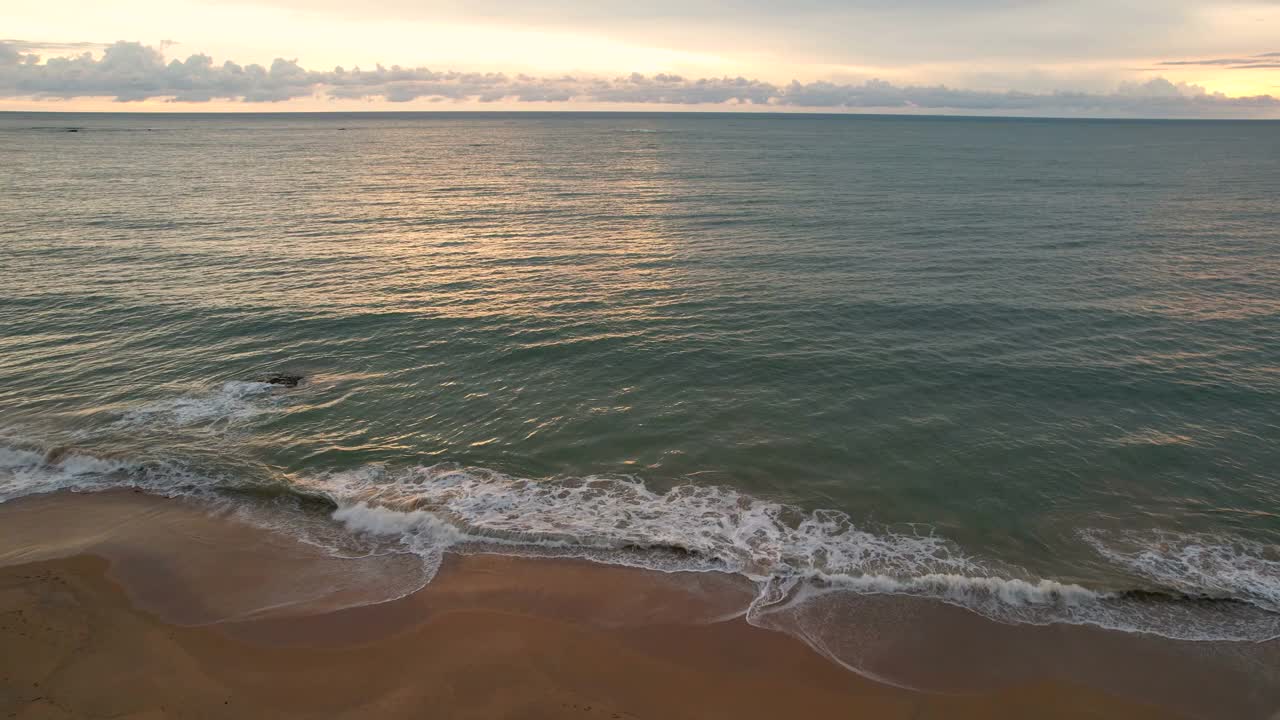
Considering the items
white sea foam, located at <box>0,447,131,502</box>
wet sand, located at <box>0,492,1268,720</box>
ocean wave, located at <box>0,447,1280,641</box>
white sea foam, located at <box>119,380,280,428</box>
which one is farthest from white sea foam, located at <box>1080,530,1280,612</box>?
white sea foam, located at <box>0,447,131,502</box>

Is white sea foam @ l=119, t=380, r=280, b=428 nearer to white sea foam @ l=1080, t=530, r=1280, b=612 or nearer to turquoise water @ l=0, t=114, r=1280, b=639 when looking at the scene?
turquoise water @ l=0, t=114, r=1280, b=639

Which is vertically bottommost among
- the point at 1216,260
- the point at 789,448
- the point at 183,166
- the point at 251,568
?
the point at 251,568

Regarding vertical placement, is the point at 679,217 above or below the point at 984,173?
below

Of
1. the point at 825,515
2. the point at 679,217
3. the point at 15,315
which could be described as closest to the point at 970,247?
the point at 679,217

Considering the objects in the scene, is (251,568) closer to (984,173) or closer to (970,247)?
(970,247)

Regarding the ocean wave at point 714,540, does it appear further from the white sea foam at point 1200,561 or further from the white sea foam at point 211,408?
the white sea foam at point 211,408

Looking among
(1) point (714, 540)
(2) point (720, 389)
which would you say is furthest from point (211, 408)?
(1) point (714, 540)
